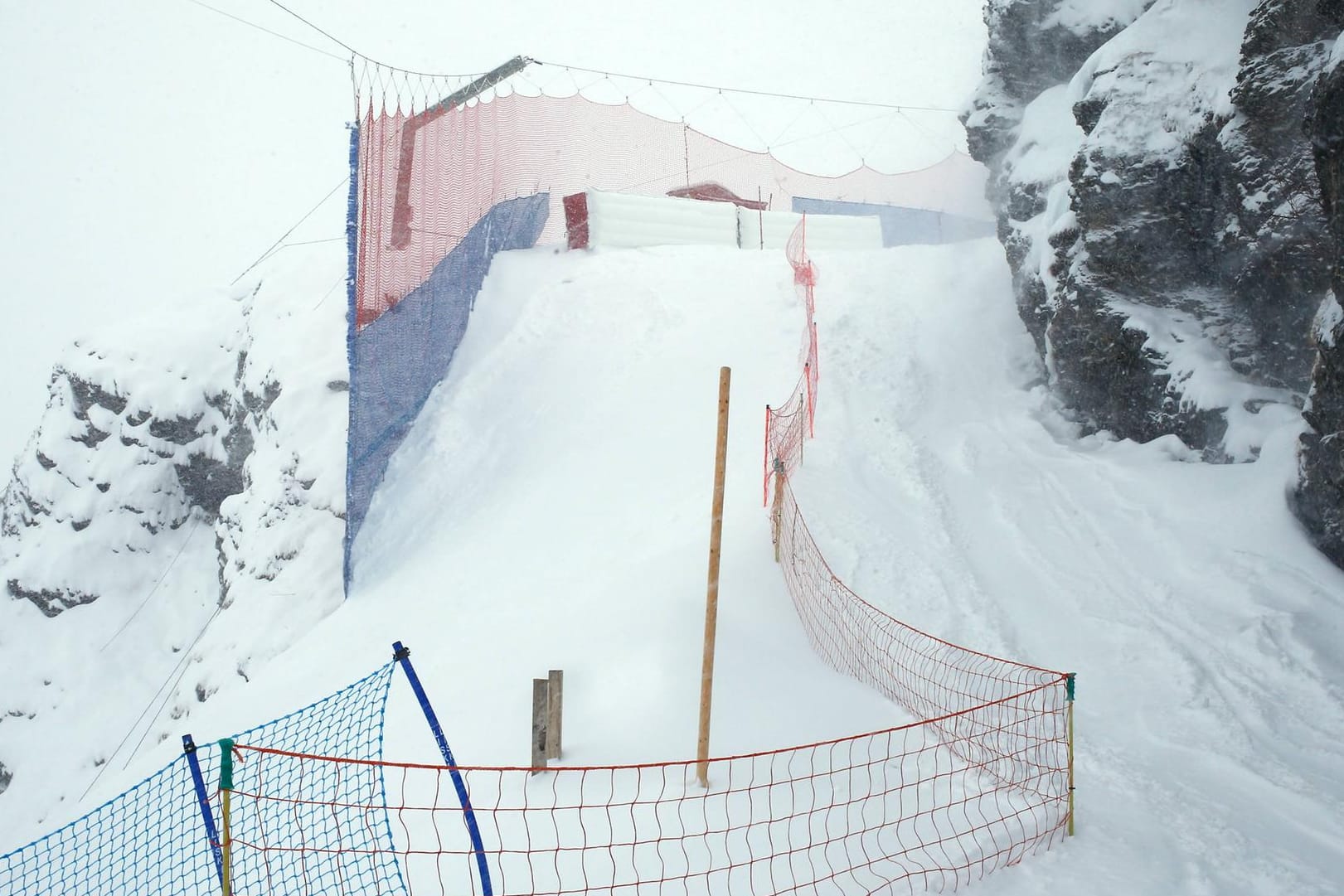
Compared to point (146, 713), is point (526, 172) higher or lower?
higher

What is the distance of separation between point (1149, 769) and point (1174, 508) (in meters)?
4.87

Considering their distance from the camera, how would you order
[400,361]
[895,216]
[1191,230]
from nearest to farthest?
[1191,230]
[400,361]
[895,216]

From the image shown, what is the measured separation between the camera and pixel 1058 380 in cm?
1277

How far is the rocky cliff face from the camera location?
30.7ft

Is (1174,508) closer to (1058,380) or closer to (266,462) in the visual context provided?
(1058,380)

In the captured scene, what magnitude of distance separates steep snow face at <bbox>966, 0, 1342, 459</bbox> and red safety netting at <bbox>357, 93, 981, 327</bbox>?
30.2ft

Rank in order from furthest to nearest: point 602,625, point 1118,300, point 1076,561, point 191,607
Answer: point 191,607
point 1118,300
point 1076,561
point 602,625

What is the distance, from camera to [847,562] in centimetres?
873

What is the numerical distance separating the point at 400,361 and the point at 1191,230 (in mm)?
10623

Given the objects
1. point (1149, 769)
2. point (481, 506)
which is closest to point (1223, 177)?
point (1149, 769)

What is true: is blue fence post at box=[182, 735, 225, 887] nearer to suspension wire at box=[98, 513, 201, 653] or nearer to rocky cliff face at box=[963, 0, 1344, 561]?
rocky cliff face at box=[963, 0, 1344, 561]

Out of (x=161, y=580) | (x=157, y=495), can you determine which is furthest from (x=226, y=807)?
(x=157, y=495)

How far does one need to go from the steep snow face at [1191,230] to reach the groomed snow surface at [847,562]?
0.79 metres

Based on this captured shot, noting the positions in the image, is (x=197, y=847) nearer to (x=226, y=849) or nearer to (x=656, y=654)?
(x=656, y=654)
